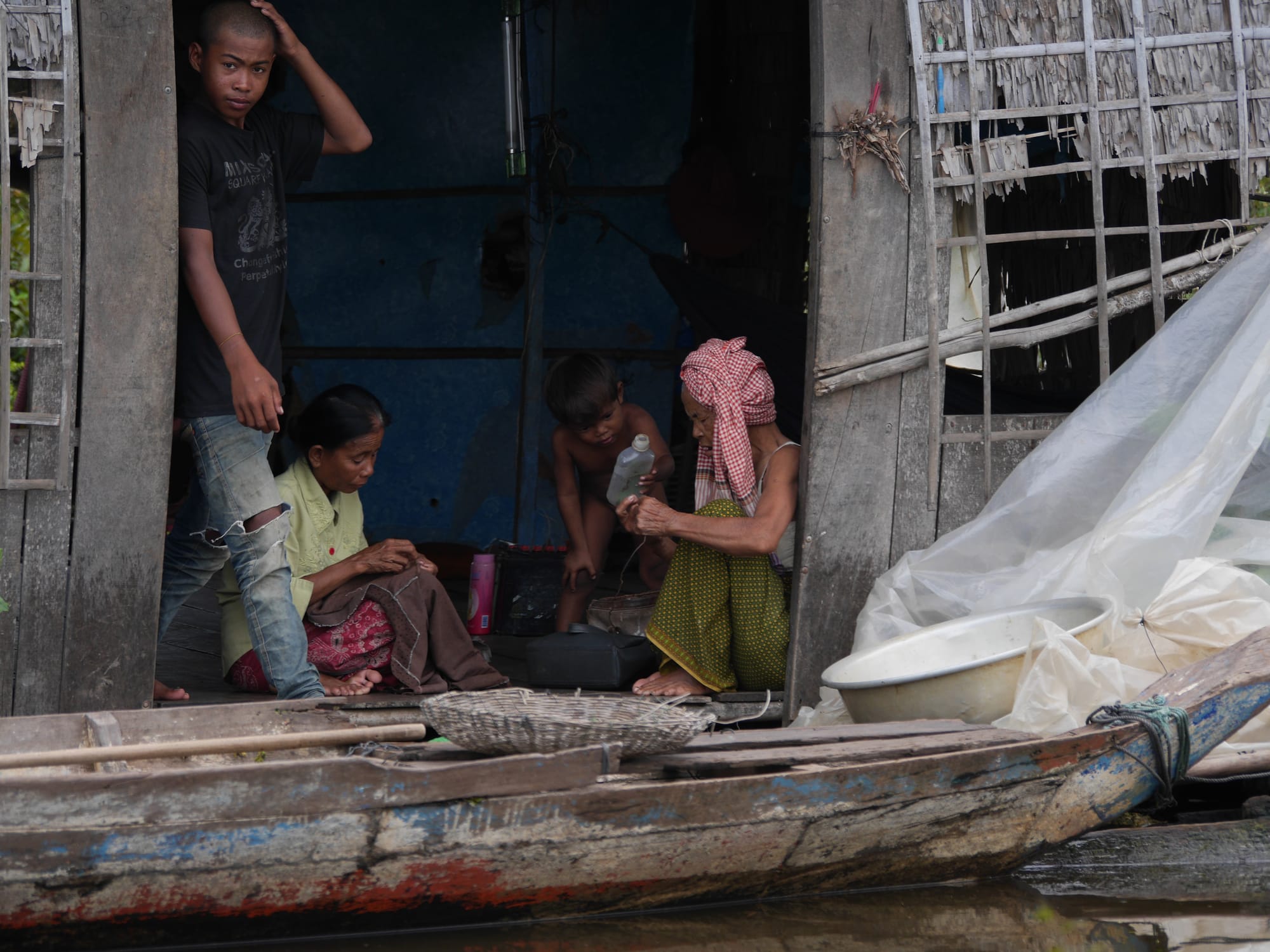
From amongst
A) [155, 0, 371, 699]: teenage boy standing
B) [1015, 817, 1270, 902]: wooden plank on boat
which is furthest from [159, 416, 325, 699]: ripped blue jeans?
[1015, 817, 1270, 902]: wooden plank on boat

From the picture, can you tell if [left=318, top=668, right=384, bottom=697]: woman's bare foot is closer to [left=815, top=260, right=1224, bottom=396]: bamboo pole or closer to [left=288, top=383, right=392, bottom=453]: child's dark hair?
[left=288, top=383, right=392, bottom=453]: child's dark hair

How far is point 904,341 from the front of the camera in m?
3.57

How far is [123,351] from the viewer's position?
3340 mm

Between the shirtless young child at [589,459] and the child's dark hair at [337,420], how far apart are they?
2.31ft

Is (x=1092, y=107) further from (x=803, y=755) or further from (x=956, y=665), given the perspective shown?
(x=803, y=755)

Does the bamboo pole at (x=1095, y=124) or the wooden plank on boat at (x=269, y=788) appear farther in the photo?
the bamboo pole at (x=1095, y=124)

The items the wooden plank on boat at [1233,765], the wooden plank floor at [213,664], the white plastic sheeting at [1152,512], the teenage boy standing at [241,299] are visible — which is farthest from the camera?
the wooden plank floor at [213,664]

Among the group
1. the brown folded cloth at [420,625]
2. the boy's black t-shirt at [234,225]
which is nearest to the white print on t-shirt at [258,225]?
the boy's black t-shirt at [234,225]

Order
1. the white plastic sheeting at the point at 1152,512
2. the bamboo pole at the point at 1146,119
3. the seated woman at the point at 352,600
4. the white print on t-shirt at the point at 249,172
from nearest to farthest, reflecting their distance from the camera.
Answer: the white plastic sheeting at the point at 1152,512
the white print on t-shirt at the point at 249,172
the bamboo pole at the point at 1146,119
the seated woman at the point at 352,600

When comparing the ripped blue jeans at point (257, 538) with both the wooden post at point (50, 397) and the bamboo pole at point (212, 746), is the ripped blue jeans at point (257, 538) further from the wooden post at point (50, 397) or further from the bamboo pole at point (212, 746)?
the bamboo pole at point (212, 746)

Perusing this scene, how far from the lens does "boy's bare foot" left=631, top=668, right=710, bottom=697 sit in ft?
12.2

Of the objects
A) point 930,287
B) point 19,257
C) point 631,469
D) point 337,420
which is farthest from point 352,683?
point 19,257

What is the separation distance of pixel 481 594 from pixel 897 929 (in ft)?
7.58

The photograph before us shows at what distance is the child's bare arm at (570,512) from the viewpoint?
15.1ft
